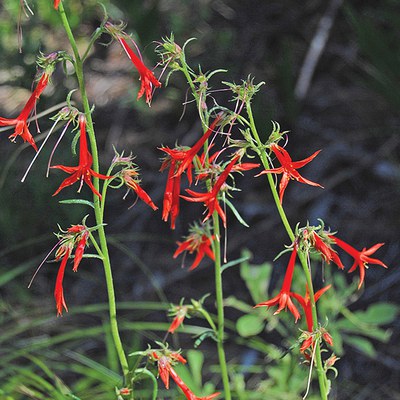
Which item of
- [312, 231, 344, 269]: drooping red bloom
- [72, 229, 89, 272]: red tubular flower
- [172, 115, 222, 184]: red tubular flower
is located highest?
[172, 115, 222, 184]: red tubular flower

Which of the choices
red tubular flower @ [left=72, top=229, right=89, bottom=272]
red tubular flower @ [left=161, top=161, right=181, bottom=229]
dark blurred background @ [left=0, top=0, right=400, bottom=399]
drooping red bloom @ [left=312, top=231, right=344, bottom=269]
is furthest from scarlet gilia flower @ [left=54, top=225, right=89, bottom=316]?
dark blurred background @ [left=0, top=0, right=400, bottom=399]

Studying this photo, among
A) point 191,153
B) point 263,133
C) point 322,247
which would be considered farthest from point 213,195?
point 263,133

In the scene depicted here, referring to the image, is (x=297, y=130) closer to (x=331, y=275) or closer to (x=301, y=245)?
(x=331, y=275)

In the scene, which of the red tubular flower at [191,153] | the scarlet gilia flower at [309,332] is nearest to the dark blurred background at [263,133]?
the scarlet gilia flower at [309,332]

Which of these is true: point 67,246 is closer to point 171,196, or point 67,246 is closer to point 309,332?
point 171,196

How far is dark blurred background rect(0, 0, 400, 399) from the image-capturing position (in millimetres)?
3094

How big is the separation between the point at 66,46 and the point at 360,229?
1888mm

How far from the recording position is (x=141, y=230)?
A: 11.2 ft

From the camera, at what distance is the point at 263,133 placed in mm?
3104

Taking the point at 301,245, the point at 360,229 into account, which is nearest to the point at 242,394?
the point at 301,245

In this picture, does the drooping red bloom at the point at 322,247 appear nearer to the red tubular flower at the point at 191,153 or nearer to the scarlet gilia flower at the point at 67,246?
the red tubular flower at the point at 191,153

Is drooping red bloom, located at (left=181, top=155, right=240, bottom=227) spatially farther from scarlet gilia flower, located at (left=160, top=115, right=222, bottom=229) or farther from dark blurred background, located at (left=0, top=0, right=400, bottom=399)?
dark blurred background, located at (left=0, top=0, right=400, bottom=399)

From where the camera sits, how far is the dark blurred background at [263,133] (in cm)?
309

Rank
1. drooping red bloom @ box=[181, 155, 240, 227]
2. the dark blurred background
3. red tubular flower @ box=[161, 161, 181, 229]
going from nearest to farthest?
drooping red bloom @ box=[181, 155, 240, 227], red tubular flower @ box=[161, 161, 181, 229], the dark blurred background
